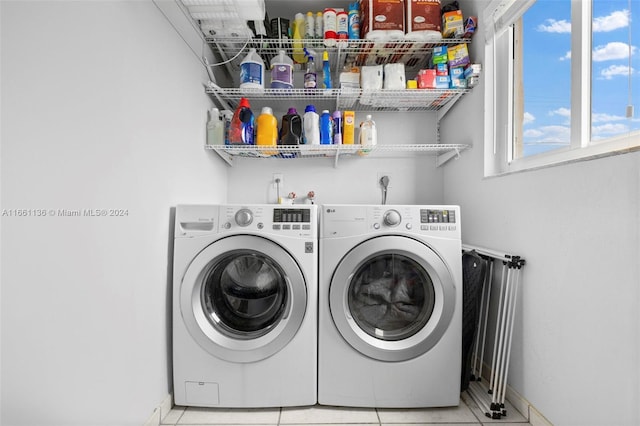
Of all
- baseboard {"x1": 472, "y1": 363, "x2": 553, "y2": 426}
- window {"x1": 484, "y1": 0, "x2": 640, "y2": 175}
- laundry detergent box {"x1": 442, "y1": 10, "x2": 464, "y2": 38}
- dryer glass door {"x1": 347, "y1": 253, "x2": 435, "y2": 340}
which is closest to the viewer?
window {"x1": 484, "y1": 0, "x2": 640, "y2": 175}

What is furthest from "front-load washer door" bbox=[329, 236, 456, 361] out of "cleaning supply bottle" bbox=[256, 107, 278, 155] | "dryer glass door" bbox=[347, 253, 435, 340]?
"cleaning supply bottle" bbox=[256, 107, 278, 155]

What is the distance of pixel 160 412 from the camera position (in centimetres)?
138

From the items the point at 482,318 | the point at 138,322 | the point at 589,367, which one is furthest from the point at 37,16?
the point at 482,318

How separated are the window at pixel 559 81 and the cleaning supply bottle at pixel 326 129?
0.89 meters

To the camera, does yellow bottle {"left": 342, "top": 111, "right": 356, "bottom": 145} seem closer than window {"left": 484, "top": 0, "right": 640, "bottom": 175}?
No

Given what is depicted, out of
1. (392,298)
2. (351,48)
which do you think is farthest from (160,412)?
(351,48)

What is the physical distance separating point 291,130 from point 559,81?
54.6 inches

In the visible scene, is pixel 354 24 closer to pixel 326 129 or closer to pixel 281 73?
pixel 281 73

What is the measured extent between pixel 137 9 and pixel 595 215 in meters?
1.83

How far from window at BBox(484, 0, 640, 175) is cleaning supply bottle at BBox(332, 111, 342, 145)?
84 centimetres

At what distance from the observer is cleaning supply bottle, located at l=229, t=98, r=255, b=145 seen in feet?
6.18

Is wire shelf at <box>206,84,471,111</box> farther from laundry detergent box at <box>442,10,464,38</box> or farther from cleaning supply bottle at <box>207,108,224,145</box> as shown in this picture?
laundry detergent box at <box>442,10,464,38</box>

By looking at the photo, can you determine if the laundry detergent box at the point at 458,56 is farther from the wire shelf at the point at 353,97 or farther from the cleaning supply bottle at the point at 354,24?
the cleaning supply bottle at the point at 354,24

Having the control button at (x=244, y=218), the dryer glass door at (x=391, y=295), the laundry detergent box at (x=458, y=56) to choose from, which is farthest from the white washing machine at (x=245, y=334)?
the laundry detergent box at (x=458, y=56)
